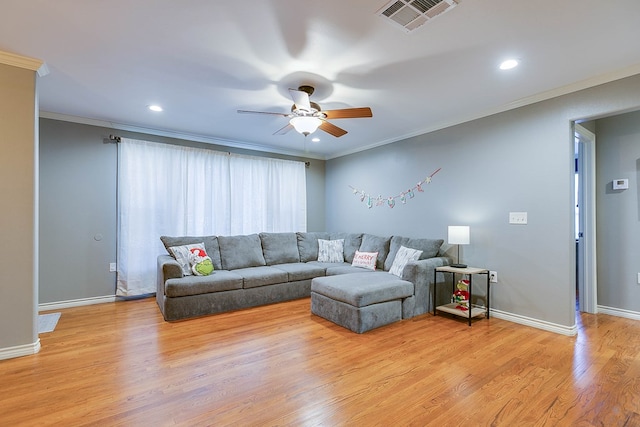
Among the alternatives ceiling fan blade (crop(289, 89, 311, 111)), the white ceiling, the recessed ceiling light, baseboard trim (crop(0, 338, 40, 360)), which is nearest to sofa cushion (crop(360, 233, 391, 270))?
the white ceiling

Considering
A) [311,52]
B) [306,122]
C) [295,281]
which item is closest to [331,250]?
[295,281]

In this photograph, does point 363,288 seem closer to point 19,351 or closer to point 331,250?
point 331,250

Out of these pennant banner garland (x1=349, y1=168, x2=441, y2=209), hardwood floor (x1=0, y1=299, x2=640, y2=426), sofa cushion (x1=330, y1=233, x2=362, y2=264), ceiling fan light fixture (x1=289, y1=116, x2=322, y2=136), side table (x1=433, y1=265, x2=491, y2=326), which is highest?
ceiling fan light fixture (x1=289, y1=116, x2=322, y2=136)

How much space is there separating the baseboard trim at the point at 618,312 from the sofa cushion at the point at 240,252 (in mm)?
4594

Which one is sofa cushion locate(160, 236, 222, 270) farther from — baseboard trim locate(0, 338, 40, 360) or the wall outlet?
the wall outlet

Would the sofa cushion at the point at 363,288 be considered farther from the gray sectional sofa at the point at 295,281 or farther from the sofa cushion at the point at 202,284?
the sofa cushion at the point at 202,284

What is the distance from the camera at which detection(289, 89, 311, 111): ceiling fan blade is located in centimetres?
263

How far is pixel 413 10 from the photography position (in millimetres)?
1915

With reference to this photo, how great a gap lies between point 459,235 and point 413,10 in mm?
2596

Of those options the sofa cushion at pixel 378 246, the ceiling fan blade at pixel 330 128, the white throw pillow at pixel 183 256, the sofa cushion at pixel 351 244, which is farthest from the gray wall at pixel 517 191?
the white throw pillow at pixel 183 256

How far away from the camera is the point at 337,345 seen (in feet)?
9.35

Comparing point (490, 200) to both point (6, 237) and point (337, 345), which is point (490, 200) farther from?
point (6, 237)

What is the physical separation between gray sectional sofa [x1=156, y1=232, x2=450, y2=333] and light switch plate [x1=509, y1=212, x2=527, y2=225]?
883mm

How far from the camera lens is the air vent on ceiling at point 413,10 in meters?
1.85
